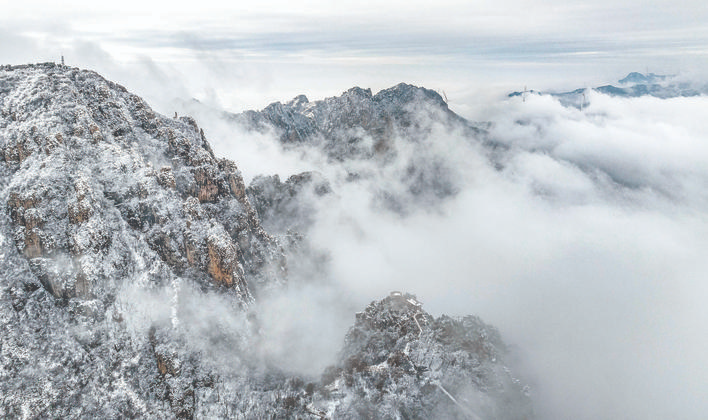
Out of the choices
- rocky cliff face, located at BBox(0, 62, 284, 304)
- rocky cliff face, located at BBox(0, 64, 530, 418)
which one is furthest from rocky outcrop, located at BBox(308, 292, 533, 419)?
rocky cliff face, located at BBox(0, 62, 284, 304)

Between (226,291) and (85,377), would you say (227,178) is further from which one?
(85,377)

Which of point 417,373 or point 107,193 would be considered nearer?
point 107,193

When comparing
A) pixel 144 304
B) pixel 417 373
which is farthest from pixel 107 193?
pixel 417 373

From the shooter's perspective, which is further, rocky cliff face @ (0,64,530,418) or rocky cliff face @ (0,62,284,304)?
rocky cliff face @ (0,62,284,304)

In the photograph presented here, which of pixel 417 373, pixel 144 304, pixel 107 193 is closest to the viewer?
pixel 144 304

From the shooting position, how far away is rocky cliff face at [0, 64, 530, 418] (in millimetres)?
92000

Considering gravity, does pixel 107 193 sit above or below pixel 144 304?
above

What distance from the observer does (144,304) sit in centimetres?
10312

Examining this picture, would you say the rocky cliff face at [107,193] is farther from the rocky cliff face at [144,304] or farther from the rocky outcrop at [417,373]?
the rocky outcrop at [417,373]

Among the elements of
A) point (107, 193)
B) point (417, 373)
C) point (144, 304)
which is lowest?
point (417, 373)

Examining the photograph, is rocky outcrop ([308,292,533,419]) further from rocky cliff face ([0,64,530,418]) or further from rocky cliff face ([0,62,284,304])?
rocky cliff face ([0,62,284,304])

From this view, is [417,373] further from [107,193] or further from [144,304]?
[107,193]

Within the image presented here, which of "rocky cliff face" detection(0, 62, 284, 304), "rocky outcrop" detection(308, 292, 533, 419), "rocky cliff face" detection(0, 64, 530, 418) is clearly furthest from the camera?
"rocky outcrop" detection(308, 292, 533, 419)

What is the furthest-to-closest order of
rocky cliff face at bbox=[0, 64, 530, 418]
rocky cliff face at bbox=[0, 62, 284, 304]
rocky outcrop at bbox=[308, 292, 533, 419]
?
rocky outcrop at bbox=[308, 292, 533, 419]
rocky cliff face at bbox=[0, 62, 284, 304]
rocky cliff face at bbox=[0, 64, 530, 418]
